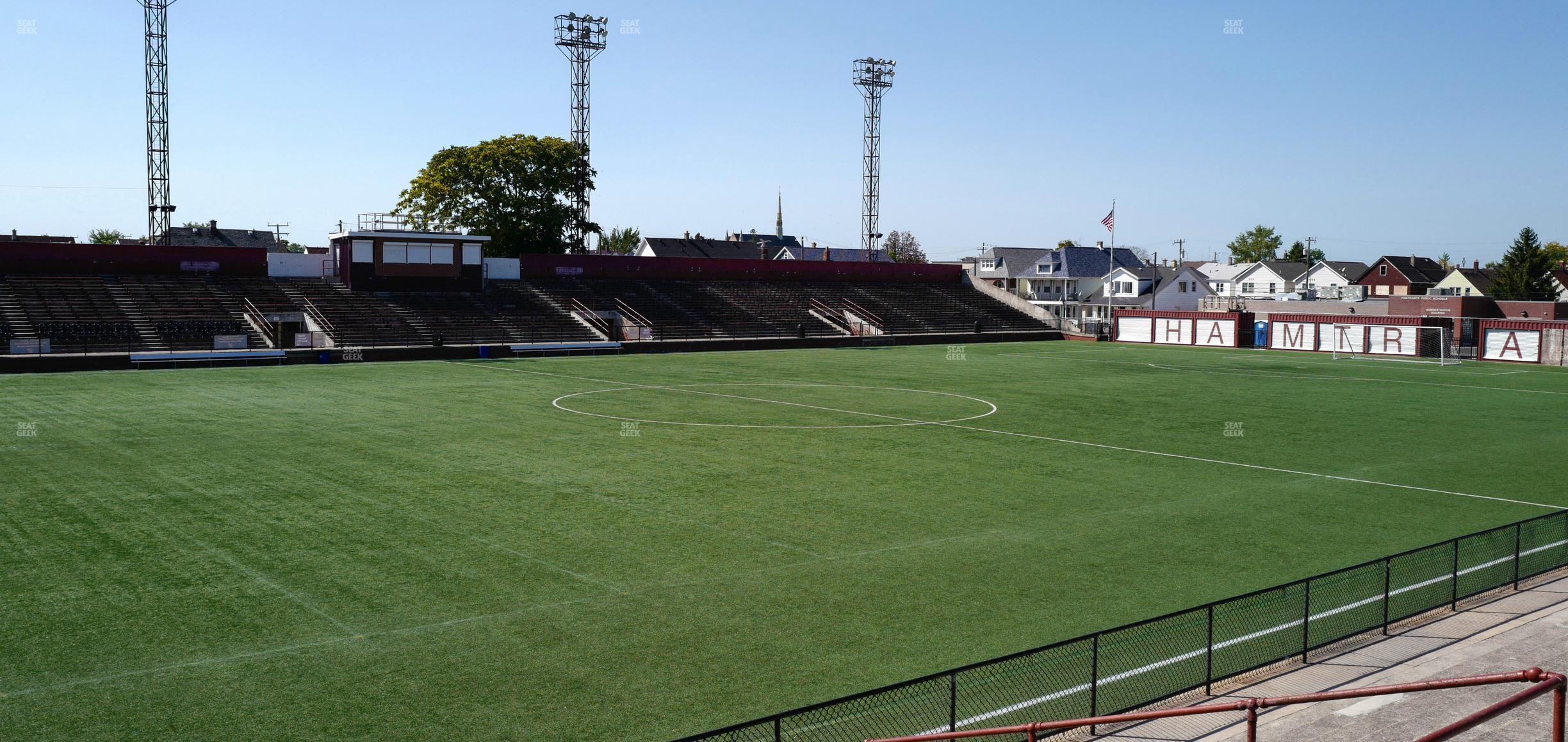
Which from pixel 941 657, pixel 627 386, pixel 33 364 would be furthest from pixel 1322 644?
pixel 33 364

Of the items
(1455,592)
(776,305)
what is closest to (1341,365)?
(776,305)

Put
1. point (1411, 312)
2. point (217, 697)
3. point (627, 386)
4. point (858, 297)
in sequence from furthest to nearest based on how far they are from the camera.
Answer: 1. point (858, 297)
2. point (1411, 312)
3. point (627, 386)
4. point (217, 697)

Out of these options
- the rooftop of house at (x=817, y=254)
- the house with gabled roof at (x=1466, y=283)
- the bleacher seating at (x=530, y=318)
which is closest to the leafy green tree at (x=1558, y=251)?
the house with gabled roof at (x=1466, y=283)

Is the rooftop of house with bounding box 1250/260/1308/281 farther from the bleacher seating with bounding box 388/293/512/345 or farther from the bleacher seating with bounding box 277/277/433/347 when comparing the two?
the bleacher seating with bounding box 277/277/433/347

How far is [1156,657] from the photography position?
12.5 m

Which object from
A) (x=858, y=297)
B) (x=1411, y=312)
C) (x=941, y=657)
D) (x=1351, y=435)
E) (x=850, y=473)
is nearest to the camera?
(x=941, y=657)

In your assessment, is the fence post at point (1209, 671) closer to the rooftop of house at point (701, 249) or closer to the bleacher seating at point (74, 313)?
the bleacher seating at point (74, 313)

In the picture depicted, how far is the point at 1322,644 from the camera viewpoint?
13047 millimetres

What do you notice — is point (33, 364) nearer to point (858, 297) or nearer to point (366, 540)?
point (366, 540)

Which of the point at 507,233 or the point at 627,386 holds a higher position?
the point at 507,233

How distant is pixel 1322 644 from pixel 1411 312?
74.9 metres

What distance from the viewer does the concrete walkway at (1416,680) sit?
1011 cm

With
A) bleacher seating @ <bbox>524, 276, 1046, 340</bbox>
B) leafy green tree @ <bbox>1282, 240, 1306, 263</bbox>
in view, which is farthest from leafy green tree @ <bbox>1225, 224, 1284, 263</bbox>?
bleacher seating @ <bbox>524, 276, 1046, 340</bbox>

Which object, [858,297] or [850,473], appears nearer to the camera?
[850,473]
